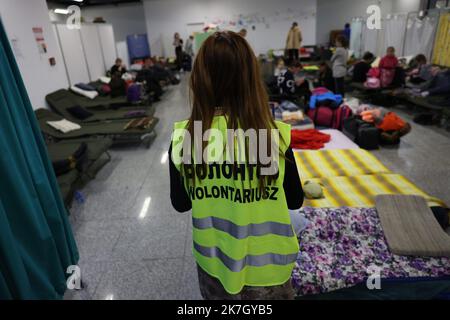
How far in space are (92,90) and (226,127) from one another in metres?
6.18

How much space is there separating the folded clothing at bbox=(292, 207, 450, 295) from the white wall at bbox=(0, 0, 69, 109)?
13.7 feet

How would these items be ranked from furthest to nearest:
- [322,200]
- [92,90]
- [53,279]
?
[92,90] → [322,200] → [53,279]

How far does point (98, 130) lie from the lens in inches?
180

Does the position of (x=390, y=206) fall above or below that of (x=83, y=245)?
above

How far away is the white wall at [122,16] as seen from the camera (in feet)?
41.8

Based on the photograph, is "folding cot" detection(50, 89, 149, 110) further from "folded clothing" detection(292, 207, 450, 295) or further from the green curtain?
"folded clothing" detection(292, 207, 450, 295)

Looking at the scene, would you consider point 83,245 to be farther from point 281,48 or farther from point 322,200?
point 281,48

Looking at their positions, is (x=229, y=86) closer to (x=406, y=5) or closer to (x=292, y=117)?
(x=292, y=117)

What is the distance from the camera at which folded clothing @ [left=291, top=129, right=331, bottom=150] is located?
3625 mm

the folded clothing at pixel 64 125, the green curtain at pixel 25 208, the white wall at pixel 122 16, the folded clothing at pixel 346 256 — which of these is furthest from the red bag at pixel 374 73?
the white wall at pixel 122 16
